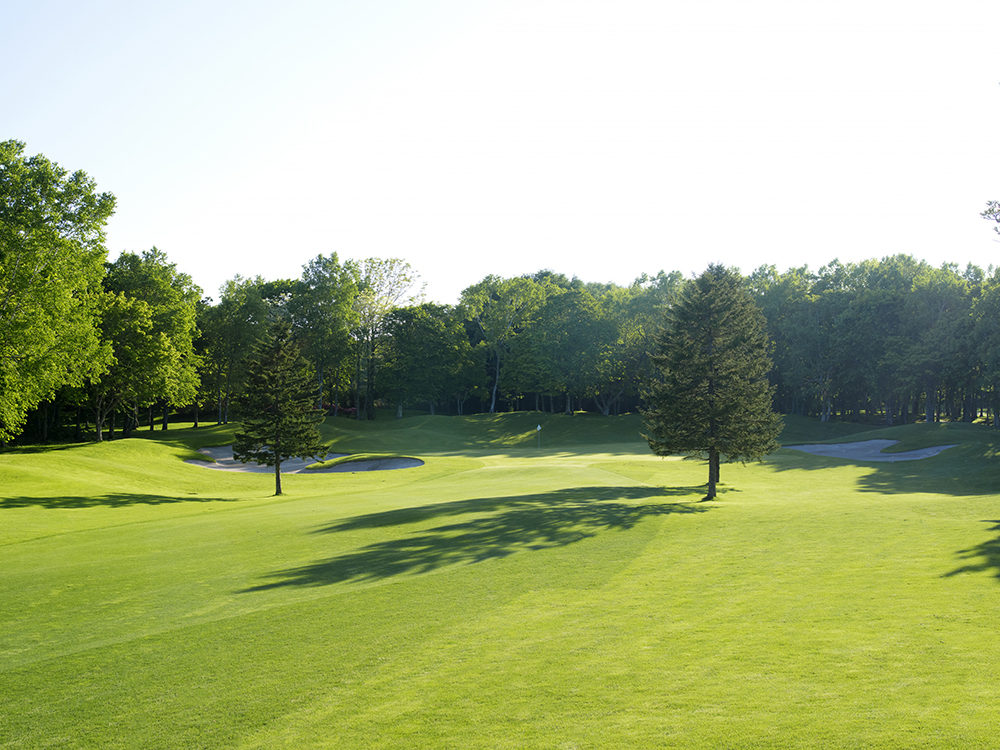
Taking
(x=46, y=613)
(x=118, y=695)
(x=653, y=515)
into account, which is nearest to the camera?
(x=118, y=695)

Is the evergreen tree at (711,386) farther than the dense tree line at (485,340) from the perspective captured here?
No

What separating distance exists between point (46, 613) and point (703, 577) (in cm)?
1022

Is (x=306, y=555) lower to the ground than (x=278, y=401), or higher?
lower

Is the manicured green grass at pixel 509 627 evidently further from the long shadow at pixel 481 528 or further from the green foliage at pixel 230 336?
the green foliage at pixel 230 336

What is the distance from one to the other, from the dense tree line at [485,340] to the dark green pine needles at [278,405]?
1056 cm

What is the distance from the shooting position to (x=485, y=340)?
276ft

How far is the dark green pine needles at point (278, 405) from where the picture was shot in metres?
31.1

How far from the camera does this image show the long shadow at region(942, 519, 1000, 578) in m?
11.1

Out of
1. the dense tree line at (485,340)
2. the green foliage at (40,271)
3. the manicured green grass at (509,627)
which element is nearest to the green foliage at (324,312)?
the dense tree line at (485,340)

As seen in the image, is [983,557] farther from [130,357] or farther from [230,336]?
[230,336]

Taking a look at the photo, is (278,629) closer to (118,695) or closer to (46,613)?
(118,695)

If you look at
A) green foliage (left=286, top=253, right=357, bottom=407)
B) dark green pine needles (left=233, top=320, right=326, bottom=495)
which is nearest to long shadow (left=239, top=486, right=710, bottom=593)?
dark green pine needles (left=233, top=320, right=326, bottom=495)

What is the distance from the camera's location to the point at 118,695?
699 centimetres

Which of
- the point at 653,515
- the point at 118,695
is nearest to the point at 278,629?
the point at 118,695
